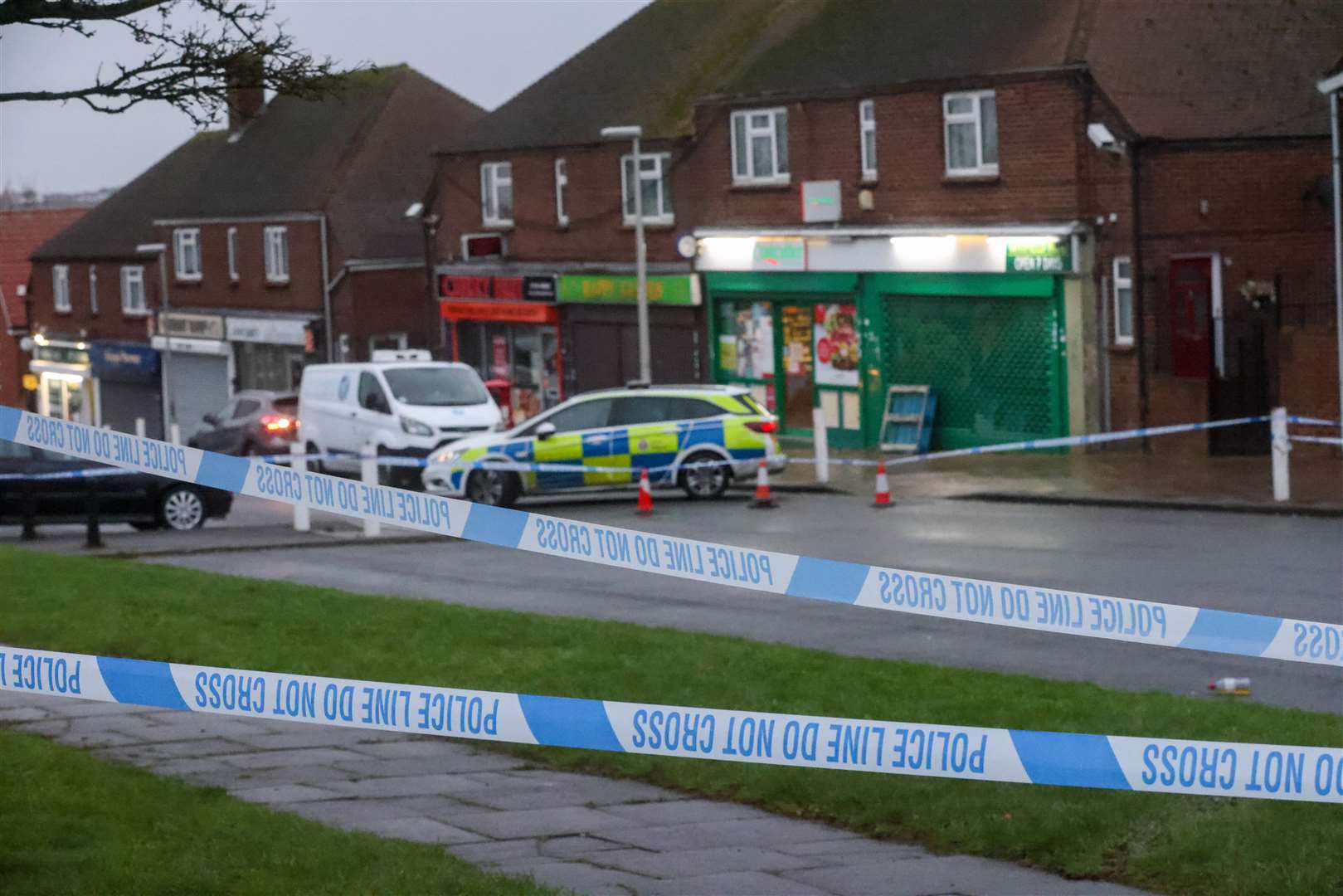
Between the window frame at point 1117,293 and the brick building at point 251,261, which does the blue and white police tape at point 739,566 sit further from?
the brick building at point 251,261

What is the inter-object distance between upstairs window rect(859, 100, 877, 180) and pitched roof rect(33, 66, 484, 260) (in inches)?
719

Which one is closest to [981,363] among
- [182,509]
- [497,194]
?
[182,509]

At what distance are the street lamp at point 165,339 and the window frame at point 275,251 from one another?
112 inches

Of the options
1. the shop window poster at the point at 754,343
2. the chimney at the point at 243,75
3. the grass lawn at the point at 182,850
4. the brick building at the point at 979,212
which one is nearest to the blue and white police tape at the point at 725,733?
the grass lawn at the point at 182,850

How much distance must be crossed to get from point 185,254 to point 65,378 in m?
10.2

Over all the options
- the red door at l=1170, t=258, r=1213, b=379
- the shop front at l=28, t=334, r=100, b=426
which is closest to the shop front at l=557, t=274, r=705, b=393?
the red door at l=1170, t=258, r=1213, b=379

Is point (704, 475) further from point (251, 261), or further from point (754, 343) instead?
point (251, 261)

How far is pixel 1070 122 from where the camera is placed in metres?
28.9

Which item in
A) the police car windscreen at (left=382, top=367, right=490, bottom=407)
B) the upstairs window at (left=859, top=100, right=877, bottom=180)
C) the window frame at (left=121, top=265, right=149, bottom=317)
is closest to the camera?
the police car windscreen at (left=382, top=367, right=490, bottom=407)

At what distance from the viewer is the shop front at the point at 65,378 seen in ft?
208

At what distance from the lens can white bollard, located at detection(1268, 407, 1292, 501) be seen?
2103cm

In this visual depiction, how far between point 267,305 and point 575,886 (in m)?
48.1

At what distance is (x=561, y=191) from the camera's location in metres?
40.9

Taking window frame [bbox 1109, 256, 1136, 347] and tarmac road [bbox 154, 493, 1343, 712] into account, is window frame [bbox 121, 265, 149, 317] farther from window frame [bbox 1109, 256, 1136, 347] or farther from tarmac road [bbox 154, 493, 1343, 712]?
tarmac road [bbox 154, 493, 1343, 712]
